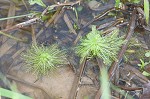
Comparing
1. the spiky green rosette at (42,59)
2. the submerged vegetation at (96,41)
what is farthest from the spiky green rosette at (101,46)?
the spiky green rosette at (42,59)

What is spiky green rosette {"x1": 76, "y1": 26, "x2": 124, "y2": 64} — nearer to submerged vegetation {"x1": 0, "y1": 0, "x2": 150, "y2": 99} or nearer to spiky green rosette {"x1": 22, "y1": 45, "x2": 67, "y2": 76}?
submerged vegetation {"x1": 0, "y1": 0, "x2": 150, "y2": 99}

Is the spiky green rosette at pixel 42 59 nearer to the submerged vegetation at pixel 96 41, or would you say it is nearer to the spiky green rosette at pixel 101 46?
the submerged vegetation at pixel 96 41

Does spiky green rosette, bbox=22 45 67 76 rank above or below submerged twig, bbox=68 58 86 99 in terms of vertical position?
above

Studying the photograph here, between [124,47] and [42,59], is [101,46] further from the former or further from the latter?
[42,59]

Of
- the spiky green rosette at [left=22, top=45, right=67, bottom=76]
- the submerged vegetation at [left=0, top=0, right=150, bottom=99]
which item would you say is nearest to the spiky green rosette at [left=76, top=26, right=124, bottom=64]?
the submerged vegetation at [left=0, top=0, right=150, bottom=99]

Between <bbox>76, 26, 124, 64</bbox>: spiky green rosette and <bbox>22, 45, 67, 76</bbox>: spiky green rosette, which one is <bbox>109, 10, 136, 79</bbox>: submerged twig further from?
<bbox>22, 45, 67, 76</bbox>: spiky green rosette

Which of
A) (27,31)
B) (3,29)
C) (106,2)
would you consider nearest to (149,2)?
(106,2)

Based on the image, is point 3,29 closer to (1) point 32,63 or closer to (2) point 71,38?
(1) point 32,63
